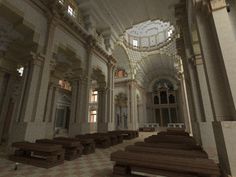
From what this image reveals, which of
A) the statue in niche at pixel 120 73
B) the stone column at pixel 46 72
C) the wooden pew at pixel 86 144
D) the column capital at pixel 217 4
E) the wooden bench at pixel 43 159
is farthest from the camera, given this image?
the statue in niche at pixel 120 73

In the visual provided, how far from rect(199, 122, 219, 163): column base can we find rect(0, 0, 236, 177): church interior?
34 mm

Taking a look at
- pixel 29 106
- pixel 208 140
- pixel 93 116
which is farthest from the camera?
pixel 93 116

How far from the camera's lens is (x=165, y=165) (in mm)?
2939

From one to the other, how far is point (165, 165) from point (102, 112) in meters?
10.5

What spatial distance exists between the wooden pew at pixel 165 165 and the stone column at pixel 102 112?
9240 millimetres

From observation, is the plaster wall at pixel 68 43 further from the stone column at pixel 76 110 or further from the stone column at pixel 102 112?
the stone column at pixel 102 112

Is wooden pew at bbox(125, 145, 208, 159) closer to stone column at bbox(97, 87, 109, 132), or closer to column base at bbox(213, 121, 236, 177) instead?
column base at bbox(213, 121, 236, 177)

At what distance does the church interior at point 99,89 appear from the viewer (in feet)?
10.8

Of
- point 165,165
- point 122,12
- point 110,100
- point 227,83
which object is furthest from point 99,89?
point 227,83

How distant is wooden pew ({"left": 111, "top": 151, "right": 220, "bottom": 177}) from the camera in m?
2.66

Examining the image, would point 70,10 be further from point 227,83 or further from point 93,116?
point 93,116

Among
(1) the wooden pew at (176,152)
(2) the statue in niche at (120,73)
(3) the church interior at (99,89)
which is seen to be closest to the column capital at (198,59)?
(3) the church interior at (99,89)

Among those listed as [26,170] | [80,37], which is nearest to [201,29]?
[26,170]

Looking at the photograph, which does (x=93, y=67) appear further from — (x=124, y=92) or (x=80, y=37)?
(x=124, y=92)
